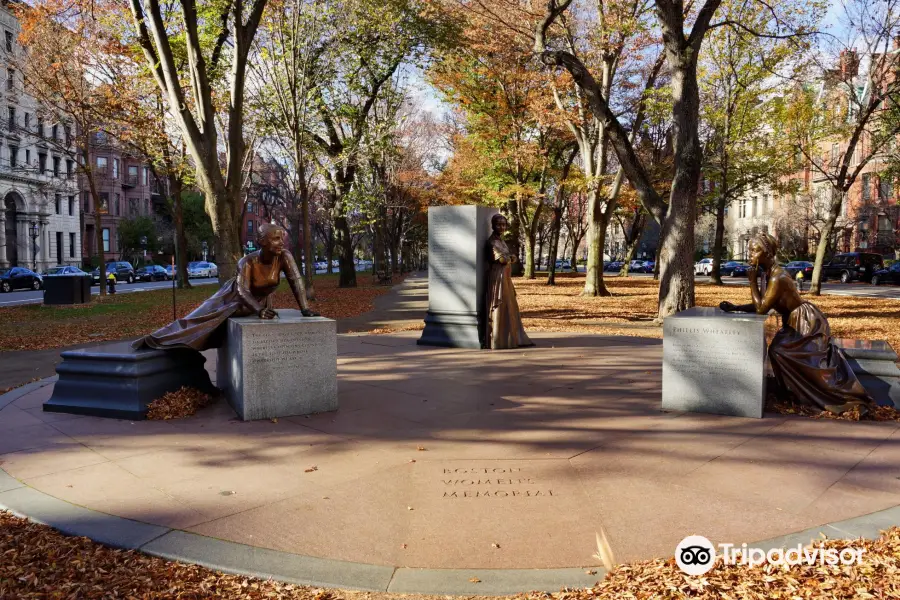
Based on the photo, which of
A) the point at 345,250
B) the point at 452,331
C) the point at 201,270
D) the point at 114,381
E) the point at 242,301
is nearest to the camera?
the point at 114,381

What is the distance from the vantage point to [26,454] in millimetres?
5535

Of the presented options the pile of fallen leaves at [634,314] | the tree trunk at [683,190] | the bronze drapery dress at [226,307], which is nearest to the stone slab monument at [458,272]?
the pile of fallen leaves at [634,314]

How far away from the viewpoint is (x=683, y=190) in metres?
14.3

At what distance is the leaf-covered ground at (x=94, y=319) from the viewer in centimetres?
1410

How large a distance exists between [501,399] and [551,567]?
4.06 m

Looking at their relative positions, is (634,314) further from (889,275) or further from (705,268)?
(705,268)

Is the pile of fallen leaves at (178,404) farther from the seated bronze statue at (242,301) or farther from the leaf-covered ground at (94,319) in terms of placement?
the leaf-covered ground at (94,319)

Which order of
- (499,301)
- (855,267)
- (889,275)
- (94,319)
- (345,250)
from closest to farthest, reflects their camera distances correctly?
(499,301), (94,319), (345,250), (889,275), (855,267)

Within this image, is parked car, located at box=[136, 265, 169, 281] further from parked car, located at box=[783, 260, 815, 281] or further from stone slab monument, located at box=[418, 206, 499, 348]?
stone slab monument, located at box=[418, 206, 499, 348]

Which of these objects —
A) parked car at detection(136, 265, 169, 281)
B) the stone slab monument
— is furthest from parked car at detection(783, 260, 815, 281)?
parked car at detection(136, 265, 169, 281)

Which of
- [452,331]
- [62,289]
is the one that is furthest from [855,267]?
[62,289]

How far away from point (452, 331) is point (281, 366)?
548 centimetres

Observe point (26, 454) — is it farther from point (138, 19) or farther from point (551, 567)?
point (138, 19)

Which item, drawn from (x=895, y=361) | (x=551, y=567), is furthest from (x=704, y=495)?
(x=895, y=361)
